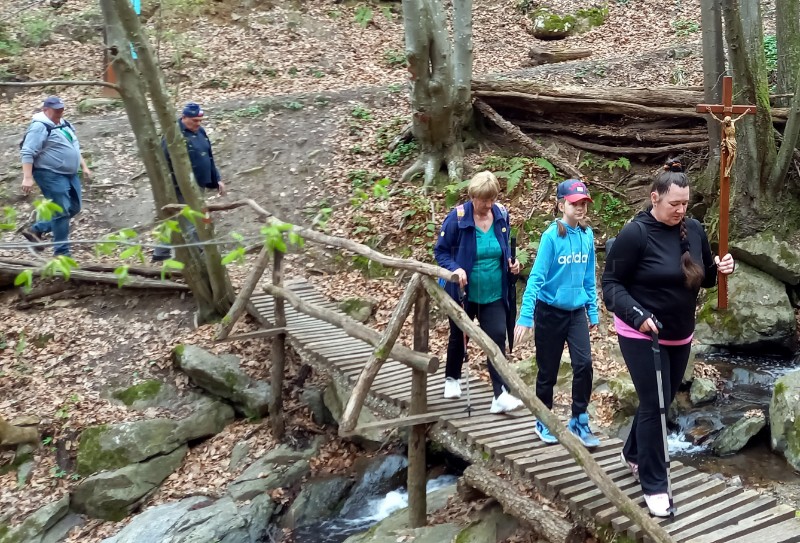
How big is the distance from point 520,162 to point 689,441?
5.20 m

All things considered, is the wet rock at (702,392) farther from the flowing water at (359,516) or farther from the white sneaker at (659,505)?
the white sneaker at (659,505)

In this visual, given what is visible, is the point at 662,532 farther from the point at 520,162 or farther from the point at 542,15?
the point at 542,15

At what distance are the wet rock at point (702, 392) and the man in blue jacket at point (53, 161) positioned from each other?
25.7 ft

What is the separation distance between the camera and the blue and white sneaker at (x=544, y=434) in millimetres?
5152

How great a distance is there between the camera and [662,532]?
3883mm

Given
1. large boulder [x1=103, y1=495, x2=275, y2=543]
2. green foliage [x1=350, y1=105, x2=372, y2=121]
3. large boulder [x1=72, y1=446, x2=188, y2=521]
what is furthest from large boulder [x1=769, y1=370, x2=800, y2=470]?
green foliage [x1=350, y1=105, x2=372, y2=121]

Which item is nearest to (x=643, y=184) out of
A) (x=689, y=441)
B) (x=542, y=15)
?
(x=689, y=441)

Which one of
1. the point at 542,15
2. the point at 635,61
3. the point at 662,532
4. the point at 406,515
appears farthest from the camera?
the point at 542,15

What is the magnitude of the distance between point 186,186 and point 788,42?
362 inches

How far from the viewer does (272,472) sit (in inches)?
292

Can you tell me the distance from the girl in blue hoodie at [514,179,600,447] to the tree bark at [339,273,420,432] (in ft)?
3.13

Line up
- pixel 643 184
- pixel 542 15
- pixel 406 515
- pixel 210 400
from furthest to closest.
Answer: pixel 542 15 < pixel 643 184 < pixel 210 400 < pixel 406 515

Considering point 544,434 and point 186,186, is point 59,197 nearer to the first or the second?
point 186,186

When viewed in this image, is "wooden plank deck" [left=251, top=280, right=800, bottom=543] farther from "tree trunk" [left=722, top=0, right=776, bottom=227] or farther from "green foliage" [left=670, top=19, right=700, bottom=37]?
"green foliage" [left=670, top=19, right=700, bottom=37]
